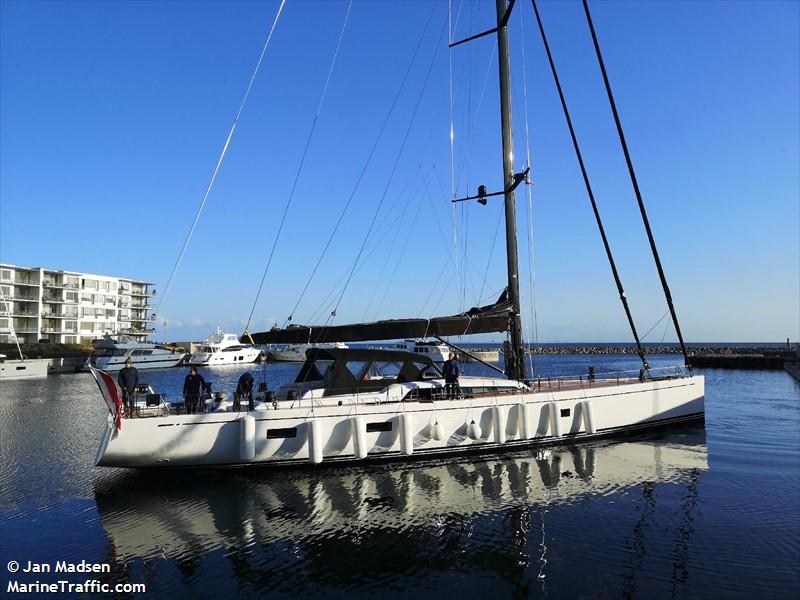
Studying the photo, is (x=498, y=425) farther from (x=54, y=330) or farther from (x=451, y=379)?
(x=54, y=330)

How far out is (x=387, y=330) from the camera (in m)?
14.9

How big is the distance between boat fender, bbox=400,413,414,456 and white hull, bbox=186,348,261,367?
66.0 metres

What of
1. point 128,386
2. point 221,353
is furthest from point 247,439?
point 221,353

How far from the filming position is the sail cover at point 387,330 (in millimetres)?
14836

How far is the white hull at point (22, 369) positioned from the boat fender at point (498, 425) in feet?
173

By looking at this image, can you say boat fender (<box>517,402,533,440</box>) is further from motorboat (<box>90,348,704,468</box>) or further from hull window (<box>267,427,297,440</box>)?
hull window (<box>267,427,297,440</box>)

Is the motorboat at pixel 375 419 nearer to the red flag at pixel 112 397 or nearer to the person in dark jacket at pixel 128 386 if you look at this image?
the red flag at pixel 112 397

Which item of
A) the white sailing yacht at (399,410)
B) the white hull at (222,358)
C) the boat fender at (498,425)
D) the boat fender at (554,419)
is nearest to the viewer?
the white sailing yacht at (399,410)

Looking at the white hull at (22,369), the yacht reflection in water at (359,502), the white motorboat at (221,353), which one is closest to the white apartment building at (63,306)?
the white motorboat at (221,353)

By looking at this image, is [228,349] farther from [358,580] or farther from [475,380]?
[358,580]

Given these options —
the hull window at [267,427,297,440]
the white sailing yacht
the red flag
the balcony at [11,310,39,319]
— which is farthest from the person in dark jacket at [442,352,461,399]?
the balcony at [11,310,39,319]

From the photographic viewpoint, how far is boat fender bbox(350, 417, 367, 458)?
42.8 feet

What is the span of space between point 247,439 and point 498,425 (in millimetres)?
6796

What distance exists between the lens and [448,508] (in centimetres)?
1055
